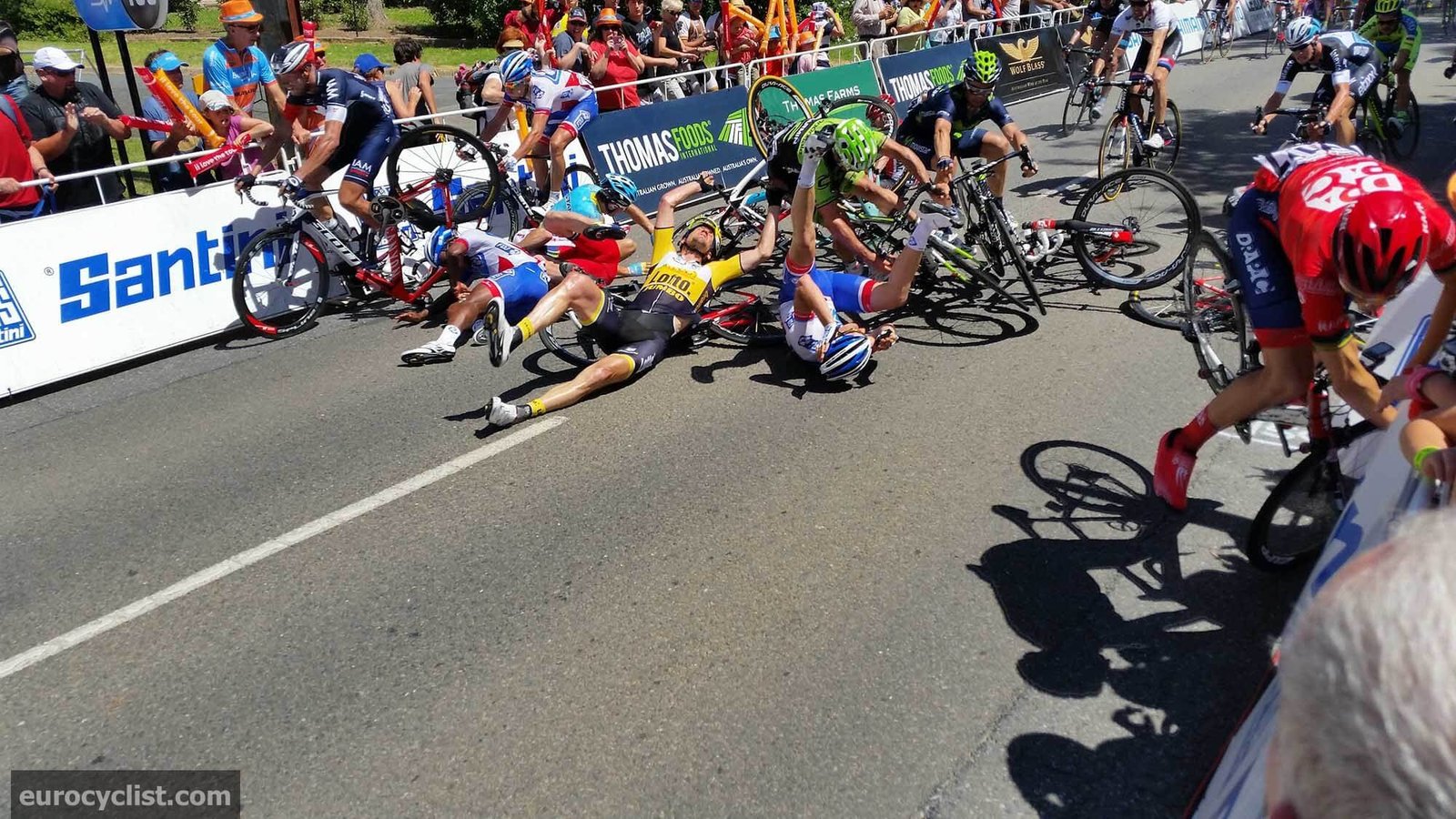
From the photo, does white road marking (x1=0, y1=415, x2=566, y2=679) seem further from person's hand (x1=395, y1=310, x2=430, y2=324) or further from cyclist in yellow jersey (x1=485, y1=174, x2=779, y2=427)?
person's hand (x1=395, y1=310, x2=430, y2=324)

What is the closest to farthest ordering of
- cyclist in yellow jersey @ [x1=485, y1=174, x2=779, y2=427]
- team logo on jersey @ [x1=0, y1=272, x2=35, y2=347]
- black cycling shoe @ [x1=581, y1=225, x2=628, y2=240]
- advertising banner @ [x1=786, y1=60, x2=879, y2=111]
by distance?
cyclist in yellow jersey @ [x1=485, y1=174, x2=779, y2=427] < team logo on jersey @ [x1=0, y1=272, x2=35, y2=347] < black cycling shoe @ [x1=581, y1=225, x2=628, y2=240] < advertising banner @ [x1=786, y1=60, x2=879, y2=111]

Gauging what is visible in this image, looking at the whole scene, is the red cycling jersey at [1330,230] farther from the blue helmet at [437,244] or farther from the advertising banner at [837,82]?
the advertising banner at [837,82]

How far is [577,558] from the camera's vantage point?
446cm

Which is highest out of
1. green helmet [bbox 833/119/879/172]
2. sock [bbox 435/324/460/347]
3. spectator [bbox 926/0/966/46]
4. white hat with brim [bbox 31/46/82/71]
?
spectator [bbox 926/0/966/46]

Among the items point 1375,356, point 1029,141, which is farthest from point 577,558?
point 1029,141

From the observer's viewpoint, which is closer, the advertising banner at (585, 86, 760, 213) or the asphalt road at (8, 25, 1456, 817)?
the asphalt road at (8, 25, 1456, 817)

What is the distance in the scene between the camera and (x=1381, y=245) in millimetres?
3207

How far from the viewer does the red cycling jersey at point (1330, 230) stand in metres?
3.34

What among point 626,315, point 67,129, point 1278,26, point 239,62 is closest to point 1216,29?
point 1278,26

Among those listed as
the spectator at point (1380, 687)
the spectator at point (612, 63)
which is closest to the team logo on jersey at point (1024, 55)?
the spectator at point (612, 63)

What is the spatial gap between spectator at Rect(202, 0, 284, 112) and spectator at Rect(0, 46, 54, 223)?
1.80 m

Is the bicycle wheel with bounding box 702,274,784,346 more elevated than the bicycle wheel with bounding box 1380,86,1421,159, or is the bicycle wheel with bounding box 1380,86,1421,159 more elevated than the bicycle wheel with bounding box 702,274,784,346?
the bicycle wheel with bounding box 1380,86,1421,159

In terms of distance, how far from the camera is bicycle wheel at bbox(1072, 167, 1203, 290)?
24.1 feet

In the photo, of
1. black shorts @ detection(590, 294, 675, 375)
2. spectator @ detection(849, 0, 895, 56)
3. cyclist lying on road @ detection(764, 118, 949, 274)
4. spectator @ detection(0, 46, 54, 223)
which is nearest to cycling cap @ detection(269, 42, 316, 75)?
spectator @ detection(0, 46, 54, 223)
